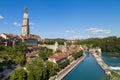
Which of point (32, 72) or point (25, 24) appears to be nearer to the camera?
point (32, 72)

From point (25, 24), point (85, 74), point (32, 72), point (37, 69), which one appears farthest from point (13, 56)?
point (25, 24)

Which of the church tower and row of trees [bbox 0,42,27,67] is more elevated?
the church tower

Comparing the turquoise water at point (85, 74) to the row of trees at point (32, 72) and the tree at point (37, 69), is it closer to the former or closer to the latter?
the tree at point (37, 69)

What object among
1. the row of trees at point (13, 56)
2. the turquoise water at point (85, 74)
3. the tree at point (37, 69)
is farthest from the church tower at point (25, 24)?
the tree at point (37, 69)

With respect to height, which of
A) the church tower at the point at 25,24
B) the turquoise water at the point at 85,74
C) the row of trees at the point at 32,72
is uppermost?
the church tower at the point at 25,24

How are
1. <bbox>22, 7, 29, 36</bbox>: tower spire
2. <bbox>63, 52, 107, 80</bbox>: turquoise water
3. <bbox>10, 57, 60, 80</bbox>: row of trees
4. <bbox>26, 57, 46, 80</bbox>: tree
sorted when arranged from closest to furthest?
<bbox>10, 57, 60, 80</bbox>: row of trees → <bbox>26, 57, 46, 80</bbox>: tree → <bbox>63, 52, 107, 80</bbox>: turquoise water → <bbox>22, 7, 29, 36</bbox>: tower spire

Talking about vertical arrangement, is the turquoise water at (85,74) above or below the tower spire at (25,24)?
below

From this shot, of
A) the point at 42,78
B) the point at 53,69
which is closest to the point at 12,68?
the point at 53,69

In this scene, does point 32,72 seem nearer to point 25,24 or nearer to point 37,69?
point 37,69

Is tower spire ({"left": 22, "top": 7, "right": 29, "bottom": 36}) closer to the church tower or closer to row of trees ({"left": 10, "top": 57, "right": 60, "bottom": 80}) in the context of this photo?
the church tower

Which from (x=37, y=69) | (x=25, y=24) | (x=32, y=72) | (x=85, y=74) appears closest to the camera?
(x=32, y=72)

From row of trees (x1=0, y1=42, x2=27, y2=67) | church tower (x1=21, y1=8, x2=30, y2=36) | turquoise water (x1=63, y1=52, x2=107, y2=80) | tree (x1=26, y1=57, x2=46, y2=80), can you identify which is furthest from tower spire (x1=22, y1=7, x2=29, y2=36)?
tree (x1=26, y1=57, x2=46, y2=80)

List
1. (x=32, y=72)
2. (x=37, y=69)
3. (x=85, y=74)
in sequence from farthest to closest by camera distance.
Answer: (x=85, y=74), (x=37, y=69), (x=32, y=72)
